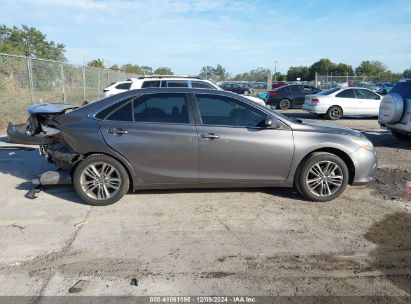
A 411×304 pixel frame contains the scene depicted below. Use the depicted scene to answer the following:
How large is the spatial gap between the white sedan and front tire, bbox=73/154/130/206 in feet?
42.0

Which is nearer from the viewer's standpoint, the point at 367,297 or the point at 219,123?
the point at 367,297

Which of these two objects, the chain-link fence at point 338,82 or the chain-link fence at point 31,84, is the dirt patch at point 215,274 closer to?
the chain-link fence at point 31,84

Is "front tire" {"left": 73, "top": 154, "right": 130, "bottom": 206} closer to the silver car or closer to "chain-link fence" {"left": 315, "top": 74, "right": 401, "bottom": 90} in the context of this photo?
the silver car

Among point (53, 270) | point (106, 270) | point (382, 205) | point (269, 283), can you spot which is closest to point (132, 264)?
point (106, 270)

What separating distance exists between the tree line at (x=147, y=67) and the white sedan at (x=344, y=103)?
25.3 m

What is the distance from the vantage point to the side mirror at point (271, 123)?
5.27 m

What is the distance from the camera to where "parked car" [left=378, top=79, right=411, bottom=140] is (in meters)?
9.48

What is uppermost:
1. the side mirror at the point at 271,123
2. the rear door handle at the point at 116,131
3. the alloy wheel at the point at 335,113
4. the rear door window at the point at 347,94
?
the rear door window at the point at 347,94

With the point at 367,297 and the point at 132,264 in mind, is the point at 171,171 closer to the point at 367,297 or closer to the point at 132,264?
the point at 132,264

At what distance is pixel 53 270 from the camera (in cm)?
359

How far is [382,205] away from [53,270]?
4435mm

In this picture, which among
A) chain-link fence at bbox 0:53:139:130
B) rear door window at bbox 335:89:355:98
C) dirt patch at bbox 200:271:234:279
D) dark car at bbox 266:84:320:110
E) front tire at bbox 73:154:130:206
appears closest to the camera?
dirt patch at bbox 200:271:234:279

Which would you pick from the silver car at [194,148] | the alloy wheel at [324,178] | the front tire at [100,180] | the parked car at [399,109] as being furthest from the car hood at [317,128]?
the parked car at [399,109]

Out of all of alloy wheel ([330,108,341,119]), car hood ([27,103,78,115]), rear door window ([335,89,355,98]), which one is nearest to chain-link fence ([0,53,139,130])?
car hood ([27,103,78,115])
